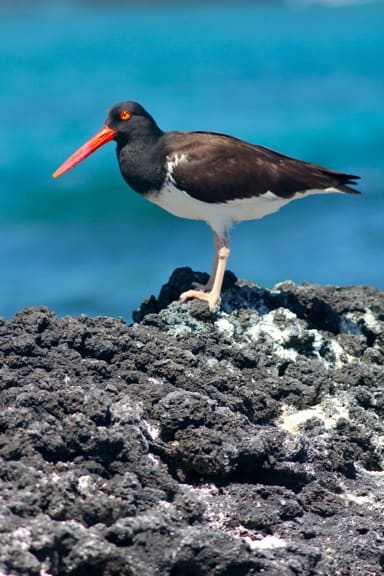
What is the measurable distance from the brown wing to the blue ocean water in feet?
25.0

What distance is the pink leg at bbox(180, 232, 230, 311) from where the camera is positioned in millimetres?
7086

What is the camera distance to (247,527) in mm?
4613

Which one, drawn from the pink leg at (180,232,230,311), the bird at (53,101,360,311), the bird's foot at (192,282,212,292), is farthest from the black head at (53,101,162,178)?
the bird's foot at (192,282,212,292)

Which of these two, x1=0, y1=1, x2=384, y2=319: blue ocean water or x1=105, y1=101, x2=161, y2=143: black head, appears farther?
x1=0, y1=1, x2=384, y2=319: blue ocean water

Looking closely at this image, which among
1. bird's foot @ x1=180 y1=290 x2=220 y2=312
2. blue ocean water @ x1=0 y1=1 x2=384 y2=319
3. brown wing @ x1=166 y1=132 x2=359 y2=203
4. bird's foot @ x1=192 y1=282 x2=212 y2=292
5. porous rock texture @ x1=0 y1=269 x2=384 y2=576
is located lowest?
porous rock texture @ x1=0 y1=269 x2=384 y2=576

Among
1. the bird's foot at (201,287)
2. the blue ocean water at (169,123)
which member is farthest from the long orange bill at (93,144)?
the blue ocean water at (169,123)

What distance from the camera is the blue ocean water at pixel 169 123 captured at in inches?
693

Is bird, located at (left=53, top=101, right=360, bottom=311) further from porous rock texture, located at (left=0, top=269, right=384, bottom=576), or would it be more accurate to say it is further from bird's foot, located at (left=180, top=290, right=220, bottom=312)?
porous rock texture, located at (left=0, top=269, right=384, bottom=576)

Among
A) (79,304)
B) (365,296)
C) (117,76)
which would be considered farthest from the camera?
(117,76)

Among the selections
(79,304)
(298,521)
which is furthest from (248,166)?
(79,304)

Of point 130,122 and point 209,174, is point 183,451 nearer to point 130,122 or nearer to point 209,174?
point 209,174

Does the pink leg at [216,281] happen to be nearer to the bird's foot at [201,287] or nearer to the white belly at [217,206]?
the bird's foot at [201,287]

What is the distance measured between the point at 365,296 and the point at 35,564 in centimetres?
453

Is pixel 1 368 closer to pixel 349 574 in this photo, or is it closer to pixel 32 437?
pixel 32 437
